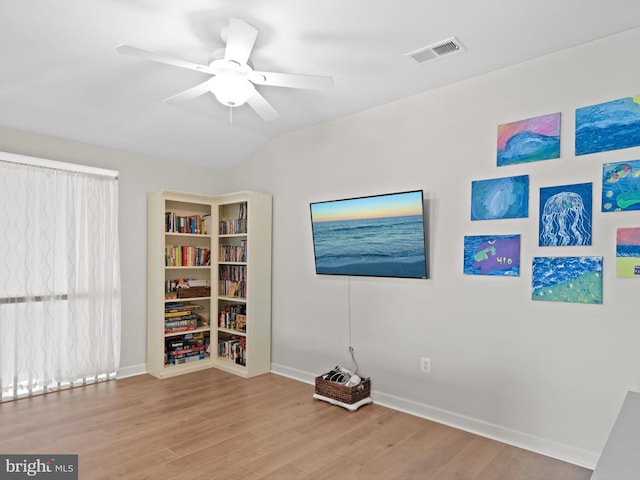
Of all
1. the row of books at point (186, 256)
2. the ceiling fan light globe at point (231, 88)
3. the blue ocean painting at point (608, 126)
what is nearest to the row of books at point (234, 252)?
the row of books at point (186, 256)

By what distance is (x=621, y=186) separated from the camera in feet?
7.82

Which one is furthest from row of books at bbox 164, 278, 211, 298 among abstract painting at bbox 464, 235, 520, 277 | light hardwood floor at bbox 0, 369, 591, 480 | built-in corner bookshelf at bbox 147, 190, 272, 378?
abstract painting at bbox 464, 235, 520, 277

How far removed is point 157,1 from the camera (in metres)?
2.15

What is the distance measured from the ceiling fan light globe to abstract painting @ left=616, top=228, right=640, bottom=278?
2316mm

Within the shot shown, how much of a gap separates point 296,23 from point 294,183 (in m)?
2.02

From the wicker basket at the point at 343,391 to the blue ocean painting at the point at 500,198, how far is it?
5.35 ft

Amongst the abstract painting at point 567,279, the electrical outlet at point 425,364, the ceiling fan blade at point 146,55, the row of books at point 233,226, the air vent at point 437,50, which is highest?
the air vent at point 437,50

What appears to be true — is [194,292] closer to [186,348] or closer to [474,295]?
[186,348]

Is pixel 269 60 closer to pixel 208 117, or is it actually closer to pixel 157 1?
pixel 157 1

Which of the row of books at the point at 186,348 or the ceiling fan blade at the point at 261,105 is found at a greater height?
the ceiling fan blade at the point at 261,105

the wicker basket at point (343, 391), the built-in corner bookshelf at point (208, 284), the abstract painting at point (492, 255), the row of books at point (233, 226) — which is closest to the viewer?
the abstract painting at point (492, 255)

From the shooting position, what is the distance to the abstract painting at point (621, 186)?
2340 mm

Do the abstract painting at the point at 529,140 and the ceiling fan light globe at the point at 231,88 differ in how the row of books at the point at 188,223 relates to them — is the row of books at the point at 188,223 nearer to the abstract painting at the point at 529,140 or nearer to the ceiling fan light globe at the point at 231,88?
the ceiling fan light globe at the point at 231,88

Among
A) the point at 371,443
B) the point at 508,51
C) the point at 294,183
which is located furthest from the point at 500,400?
the point at 294,183
